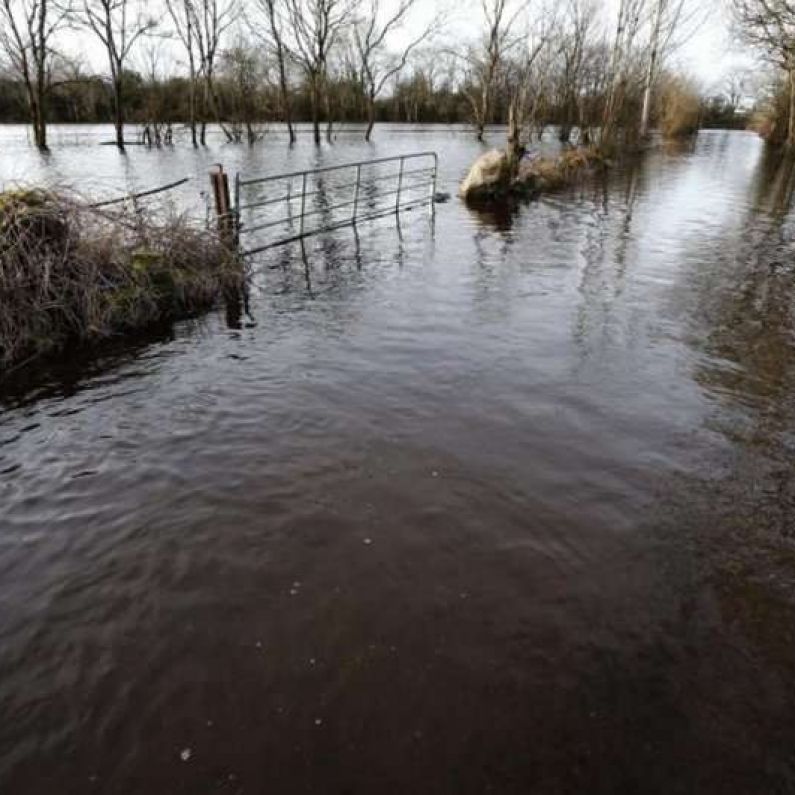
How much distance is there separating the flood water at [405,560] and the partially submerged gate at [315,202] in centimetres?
445

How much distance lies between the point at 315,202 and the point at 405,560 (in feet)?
47.0

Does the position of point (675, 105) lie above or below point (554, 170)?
above

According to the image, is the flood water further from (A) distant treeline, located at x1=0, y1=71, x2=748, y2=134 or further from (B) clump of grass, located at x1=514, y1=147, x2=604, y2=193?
(A) distant treeline, located at x1=0, y1=71, x2=748, y2=134

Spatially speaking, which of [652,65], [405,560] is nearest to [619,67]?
[652,65]

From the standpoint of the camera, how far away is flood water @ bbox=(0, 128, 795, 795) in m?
2.60

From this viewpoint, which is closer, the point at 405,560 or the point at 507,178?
the point at 405,560

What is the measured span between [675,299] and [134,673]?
26.8 feet

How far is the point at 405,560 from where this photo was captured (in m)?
3.64

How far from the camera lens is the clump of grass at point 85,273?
6547mm

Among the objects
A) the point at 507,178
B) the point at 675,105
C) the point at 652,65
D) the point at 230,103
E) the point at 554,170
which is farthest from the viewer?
the point at 230,103

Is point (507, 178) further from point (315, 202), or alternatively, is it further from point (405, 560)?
point (405, 560)

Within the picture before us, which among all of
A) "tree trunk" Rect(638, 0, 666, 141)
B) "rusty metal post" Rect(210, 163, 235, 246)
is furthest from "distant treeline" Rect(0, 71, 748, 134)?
"rusty metal post" Rect(210, 163, 235, 246)

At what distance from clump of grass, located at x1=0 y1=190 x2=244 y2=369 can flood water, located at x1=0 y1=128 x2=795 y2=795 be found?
0.58 m

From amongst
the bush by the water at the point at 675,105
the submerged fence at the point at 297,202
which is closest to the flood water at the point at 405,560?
the submerged fence at the point at 297,202
